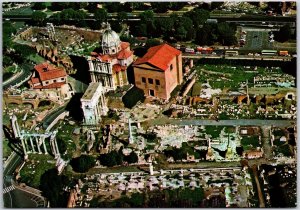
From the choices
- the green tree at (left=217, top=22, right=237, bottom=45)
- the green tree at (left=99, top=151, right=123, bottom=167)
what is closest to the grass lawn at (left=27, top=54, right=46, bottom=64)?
the green tree at (left=217, top=22, right=237, bottom=45)

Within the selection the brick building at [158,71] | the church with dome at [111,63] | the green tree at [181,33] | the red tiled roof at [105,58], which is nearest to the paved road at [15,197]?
the church with dome at [111,63]

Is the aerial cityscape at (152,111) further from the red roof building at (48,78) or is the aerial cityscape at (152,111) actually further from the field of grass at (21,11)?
the field of grass at (21,11)

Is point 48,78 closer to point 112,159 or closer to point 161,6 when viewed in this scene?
point 112,159

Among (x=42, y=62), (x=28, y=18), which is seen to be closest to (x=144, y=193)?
(x=42, y=62)

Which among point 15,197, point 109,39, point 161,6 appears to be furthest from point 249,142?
point 161,6

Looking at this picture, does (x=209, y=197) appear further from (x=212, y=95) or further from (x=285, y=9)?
(x=285, y=9)

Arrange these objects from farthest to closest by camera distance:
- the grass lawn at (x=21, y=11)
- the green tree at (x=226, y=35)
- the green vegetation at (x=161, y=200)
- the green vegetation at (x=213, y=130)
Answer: the grass lawn at (x=21, y=11) → the green tree at (x=226, y=35) → the green vegetation at (x=213, y=130) → the green vegetation at (x=161, y=200)
